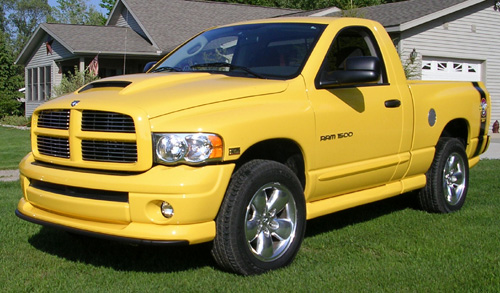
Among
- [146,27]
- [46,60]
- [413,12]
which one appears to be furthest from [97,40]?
[413,12]

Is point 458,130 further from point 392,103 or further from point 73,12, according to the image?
point 73,12

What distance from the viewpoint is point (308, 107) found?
4797 mm

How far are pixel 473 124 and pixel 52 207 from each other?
4.56 metres

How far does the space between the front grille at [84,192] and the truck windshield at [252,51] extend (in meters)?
1.53

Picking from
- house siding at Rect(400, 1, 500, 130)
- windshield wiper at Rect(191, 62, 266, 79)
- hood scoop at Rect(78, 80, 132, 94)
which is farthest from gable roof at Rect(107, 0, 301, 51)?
hood scoop at Rect(78, 80, 132, 94)

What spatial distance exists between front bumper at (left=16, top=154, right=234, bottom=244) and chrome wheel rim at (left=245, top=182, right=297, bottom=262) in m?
0.35

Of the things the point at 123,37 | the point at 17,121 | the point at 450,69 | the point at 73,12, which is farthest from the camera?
the point at 73,12

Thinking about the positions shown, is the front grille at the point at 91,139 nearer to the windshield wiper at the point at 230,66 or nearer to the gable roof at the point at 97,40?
the windshield wiper at the point at 230,66

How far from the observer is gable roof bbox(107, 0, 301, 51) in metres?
24.5

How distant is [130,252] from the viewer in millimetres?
5113

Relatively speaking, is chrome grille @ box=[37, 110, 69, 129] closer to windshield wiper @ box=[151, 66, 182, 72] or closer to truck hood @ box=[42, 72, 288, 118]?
truck hood @ box=[42, 72, 288, 118]

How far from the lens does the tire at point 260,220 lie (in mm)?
4199

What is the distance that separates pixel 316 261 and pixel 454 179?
267 centimetres

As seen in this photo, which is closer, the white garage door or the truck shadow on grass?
the truck shadow on grass
